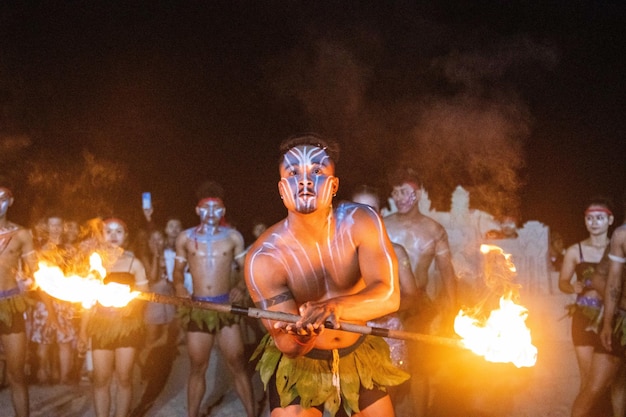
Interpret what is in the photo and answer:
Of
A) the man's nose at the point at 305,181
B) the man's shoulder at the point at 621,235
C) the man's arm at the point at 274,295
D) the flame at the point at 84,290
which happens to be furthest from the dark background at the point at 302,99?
the man's arm at the point at 274,295

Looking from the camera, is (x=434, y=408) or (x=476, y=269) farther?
(x=476, y=269)

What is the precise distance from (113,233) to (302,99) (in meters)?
5.43

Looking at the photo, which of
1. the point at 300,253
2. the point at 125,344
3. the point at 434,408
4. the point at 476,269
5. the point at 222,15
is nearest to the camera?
the point at 300,253

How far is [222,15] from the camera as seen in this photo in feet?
32.1

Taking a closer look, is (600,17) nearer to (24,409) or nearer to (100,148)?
(100,148)

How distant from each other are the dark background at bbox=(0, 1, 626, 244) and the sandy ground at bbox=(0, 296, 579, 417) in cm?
263

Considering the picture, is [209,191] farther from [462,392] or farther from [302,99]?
[302,99]

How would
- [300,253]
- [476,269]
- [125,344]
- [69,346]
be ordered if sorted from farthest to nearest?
[476,269], [69,346], [125,344], [300,253]

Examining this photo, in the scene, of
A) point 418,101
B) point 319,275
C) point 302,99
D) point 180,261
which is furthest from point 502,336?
point 302,99

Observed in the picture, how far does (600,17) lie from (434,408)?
6.82 metres

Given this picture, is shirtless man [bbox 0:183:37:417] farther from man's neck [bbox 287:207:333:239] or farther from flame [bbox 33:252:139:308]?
man's neck [bbox 287:207:333:239]

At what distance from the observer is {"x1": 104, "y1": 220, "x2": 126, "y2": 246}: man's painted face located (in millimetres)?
5359

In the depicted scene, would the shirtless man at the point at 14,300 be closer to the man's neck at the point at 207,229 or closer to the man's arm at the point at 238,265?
the man's neck at the point at 207,229

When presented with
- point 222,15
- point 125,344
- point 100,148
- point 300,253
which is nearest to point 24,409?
point 125,344
